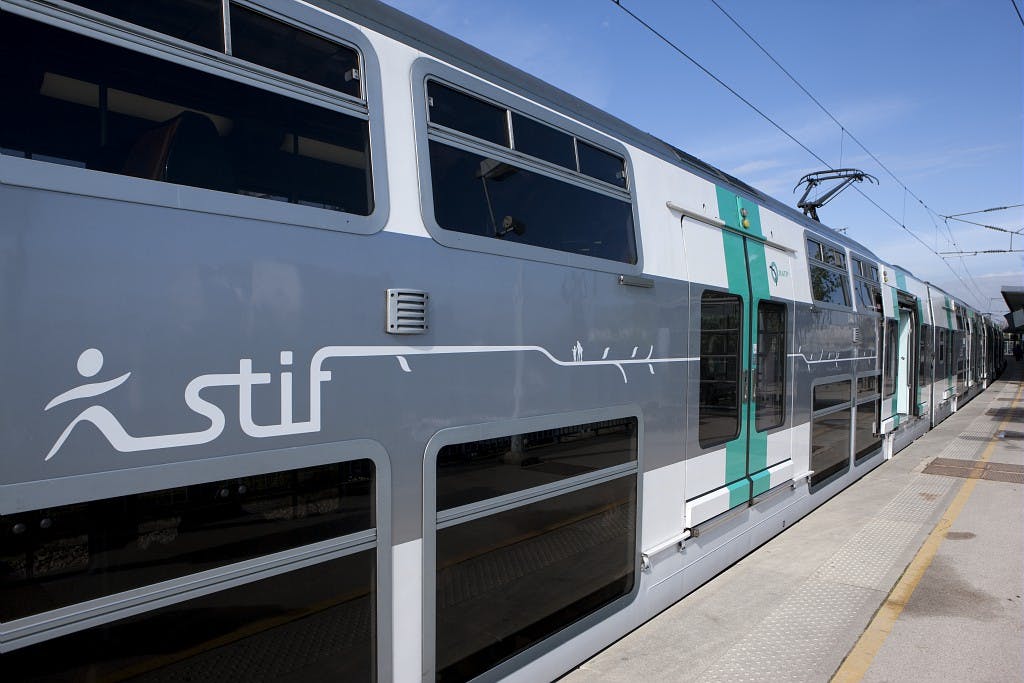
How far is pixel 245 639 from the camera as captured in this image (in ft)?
6.30

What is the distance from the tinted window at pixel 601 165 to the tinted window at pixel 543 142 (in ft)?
0.34

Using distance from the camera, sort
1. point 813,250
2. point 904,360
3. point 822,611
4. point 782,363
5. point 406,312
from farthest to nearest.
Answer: point 904,360 < point 813,250 < point 782,363 < point 822,611 < point 406,312

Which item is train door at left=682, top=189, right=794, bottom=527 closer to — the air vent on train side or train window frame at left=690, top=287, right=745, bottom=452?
train window frame at left=690, top=287, right=745, bottom=452

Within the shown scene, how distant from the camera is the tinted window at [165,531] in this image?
59.8 inches

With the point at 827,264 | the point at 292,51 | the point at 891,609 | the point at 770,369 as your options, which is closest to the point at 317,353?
the point at 292,51

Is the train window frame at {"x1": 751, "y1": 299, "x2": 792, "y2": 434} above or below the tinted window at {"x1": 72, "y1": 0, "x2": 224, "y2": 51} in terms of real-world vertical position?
below

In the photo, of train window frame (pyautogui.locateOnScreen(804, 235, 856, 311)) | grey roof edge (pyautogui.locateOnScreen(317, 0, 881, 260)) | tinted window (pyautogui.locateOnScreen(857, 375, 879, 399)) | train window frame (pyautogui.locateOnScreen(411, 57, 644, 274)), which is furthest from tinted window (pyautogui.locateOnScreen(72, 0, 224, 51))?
tinted window (pyautogui.locateOnScreen(857, 375, 879, 399))

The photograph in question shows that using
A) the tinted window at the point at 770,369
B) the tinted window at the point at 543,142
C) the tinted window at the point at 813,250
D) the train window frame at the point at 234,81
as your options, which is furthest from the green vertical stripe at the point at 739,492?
the train window frame at the point at 234,81

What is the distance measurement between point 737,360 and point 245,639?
396cm

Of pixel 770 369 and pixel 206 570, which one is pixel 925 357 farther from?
pixel 206 570

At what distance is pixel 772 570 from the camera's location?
515 cm

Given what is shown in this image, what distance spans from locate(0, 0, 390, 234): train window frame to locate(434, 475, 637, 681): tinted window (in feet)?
4.45

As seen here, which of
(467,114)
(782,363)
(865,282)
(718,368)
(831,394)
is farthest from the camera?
(865,282)

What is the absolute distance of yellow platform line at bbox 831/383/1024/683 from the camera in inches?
144
